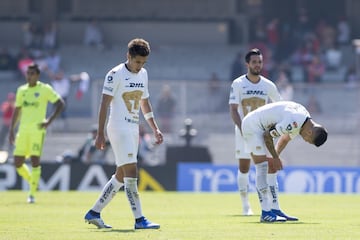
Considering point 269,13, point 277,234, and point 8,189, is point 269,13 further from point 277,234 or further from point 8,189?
point 277,234

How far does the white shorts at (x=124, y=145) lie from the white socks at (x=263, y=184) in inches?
88.9

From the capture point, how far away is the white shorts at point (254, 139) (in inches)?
630

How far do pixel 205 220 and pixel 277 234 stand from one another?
2941mm

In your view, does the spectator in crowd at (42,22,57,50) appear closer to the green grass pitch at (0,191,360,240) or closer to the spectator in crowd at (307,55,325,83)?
the spectator in crowd at (307,55,325,83)

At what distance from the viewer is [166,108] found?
101 feet

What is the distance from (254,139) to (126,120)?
221 centimetres

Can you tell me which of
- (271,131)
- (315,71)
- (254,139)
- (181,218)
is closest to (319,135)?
(271,131)

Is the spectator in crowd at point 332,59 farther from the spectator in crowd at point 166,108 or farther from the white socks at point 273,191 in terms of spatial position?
the white socks at point 273,191

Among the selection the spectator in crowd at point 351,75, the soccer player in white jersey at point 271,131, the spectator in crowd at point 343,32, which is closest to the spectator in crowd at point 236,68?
the spectator in crowd at point 351,75

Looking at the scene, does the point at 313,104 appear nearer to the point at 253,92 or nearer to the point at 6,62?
the point at 6,62

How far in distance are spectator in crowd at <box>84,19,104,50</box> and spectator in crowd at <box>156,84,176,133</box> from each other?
11516 millimetres

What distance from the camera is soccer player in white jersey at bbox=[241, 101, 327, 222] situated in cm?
1527

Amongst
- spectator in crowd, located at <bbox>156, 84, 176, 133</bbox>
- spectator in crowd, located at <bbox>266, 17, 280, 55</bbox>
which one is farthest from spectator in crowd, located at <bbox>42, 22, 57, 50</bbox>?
spectator in crowd, located at <bbox>156, 84, 176, 133</bbox>

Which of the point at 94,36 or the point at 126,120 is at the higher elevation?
the point at 94,36
